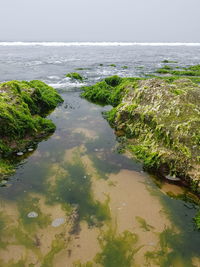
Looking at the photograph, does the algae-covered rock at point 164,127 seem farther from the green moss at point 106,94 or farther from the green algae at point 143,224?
the green moss at point 106,94

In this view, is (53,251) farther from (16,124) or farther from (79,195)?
(16,124)

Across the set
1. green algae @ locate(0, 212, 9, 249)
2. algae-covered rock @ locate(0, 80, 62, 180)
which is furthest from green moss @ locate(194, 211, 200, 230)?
algae-covered rock @ locate(0, 80, 62, 180)

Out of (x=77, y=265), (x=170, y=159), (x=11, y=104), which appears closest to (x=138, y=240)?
(x=77, y=265)

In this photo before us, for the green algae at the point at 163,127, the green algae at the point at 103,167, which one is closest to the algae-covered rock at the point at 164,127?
the green algae at the point at 163,127

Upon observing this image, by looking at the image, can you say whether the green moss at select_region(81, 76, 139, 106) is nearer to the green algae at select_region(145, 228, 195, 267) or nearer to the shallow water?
the shallow water

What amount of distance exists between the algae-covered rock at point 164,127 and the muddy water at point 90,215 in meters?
0.46

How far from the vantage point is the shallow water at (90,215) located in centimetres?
302

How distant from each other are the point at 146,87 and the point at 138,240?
5.48 metres

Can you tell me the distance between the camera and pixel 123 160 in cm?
530

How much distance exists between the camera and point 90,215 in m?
3.66

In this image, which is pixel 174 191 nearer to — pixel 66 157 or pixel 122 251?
pixel 122 251

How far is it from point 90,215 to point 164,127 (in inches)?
119

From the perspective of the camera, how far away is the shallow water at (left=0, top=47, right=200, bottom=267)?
3.02 meters

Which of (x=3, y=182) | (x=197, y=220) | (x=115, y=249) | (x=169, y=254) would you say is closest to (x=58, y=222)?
(x=115, y=249)
